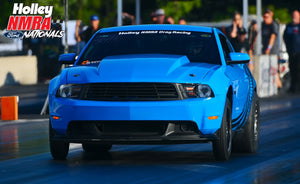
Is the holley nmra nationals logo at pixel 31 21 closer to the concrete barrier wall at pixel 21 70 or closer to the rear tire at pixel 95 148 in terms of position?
the concrete barrier wall at pixel 21 70

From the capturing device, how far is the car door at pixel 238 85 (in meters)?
11.5

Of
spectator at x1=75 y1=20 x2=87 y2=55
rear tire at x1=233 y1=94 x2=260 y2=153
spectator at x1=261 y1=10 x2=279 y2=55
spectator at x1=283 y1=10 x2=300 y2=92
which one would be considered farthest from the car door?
spectator at x1=261 y1=10 x2=279 y2=55

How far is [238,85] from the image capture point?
11789mm

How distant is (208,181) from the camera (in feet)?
31.2

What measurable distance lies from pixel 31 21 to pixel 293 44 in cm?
959

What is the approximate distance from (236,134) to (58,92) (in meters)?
2.46

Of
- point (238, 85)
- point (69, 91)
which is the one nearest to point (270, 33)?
point (238, 85)

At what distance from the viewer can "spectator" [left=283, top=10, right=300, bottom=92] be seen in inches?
1048

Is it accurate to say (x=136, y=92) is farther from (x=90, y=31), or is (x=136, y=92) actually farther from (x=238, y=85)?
(x=90, y=31)

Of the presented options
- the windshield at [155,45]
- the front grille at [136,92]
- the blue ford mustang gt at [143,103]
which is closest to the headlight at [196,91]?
the blue ford mustang gt at [143,103]

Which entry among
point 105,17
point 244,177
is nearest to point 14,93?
point 244,177

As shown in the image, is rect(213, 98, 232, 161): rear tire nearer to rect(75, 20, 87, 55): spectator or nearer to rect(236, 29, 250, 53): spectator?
rect(75, 20, 87, 55): spectator

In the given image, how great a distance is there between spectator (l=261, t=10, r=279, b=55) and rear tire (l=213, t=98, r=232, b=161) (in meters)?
16.5

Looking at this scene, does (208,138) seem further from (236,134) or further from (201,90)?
(236,134)
